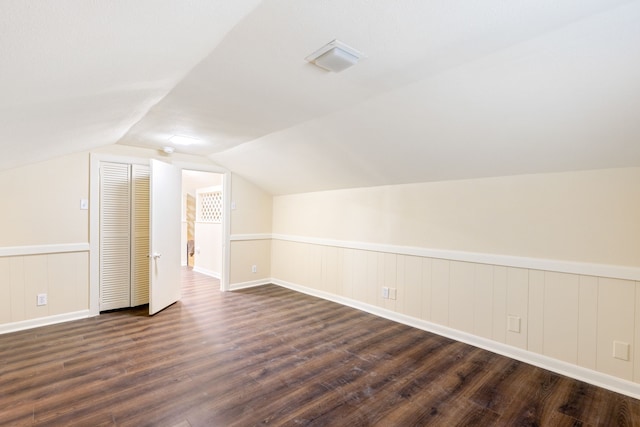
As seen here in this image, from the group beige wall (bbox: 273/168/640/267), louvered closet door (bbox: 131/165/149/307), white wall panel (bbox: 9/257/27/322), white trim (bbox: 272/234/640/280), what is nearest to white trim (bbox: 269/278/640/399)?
white trim (bbox: 272/234/640/280)

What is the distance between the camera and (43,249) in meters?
3.39

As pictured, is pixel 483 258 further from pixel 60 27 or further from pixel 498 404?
pixel 60 27

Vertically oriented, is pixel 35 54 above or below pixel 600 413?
above

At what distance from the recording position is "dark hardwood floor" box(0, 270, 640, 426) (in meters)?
1.97

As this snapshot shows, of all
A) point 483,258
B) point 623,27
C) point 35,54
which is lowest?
point 483,258

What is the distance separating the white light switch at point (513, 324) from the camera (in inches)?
110

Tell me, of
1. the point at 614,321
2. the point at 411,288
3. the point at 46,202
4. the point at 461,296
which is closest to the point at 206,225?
the point at 46,202

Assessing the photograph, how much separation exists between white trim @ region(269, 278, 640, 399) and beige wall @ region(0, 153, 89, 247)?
11.4 ft

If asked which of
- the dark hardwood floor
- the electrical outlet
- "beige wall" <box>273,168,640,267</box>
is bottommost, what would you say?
the dark hardwood floor

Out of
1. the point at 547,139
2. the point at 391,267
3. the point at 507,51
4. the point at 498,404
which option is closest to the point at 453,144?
the point at 547,139

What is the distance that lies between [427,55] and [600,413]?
2.48m

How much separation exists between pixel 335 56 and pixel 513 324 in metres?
2.69

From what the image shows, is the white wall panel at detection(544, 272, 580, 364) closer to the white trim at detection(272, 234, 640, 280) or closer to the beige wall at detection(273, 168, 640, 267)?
the white trim at detection(272, 234, 640, 280)

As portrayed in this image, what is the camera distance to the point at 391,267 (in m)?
3.80
